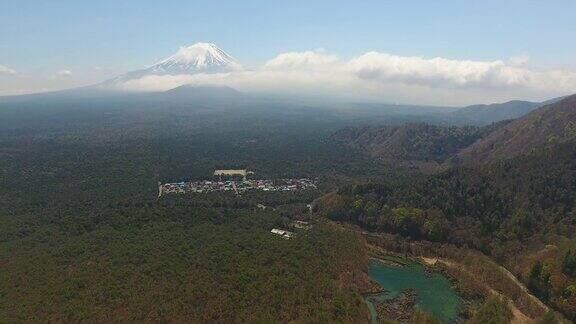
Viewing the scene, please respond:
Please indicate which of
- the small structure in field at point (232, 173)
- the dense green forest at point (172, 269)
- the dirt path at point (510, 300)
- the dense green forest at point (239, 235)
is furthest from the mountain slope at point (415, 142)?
the dense green forest at point (172, 269)

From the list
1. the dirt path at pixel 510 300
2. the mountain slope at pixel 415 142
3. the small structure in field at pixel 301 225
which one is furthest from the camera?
the mountain slope at pixel 415 142

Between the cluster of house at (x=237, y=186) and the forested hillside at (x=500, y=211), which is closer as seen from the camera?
the forested hillside at (x=500, y=211)

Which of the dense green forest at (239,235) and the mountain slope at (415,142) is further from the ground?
the mountain slope at (415,142)

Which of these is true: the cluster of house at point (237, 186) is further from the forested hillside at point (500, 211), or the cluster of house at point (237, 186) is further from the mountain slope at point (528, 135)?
the mountain slope at point (528, 135)

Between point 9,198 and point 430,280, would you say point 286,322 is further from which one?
point 9,198

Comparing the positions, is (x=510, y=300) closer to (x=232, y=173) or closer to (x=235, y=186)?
(x=235, y=186)

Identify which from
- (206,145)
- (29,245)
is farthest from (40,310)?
(206,145)

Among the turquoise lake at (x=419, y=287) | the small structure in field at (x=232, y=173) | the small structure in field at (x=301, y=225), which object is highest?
the small structure in field at (x=232, y=173)
